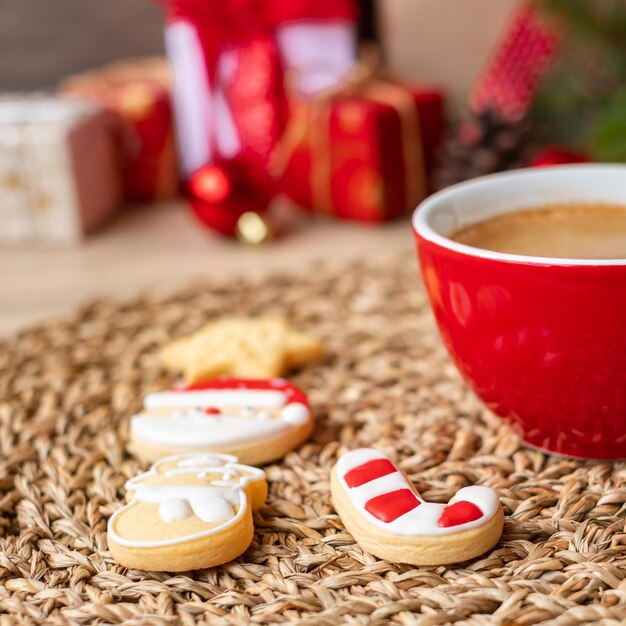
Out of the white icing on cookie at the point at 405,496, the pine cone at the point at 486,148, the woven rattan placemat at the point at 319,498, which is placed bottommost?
the woven rattan placemat at the point at 319,498

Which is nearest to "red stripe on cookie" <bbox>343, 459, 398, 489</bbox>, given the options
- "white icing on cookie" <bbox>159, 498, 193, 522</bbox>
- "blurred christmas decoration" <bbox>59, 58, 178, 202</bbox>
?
"white icing on cookie" <bbox>159, 498, 193, 522</bbox>

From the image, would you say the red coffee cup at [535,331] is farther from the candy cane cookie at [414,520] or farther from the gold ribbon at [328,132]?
the gold ribbon at [328,132]

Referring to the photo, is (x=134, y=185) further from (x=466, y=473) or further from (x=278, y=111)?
(x=466, y=473)

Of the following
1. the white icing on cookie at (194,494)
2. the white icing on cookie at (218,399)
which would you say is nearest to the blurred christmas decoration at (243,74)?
the white icing on cookie at (218,399)

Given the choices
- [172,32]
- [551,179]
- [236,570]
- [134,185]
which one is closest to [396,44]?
[172,32]

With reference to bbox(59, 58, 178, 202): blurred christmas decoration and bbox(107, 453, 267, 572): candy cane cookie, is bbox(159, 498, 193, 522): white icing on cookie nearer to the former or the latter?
bbox(107, 453, 267, 572): candy cane cookie

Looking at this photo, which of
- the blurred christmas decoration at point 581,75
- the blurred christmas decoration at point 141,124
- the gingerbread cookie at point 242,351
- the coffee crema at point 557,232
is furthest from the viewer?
Result: the blurred christmas decoration at point 141,124
